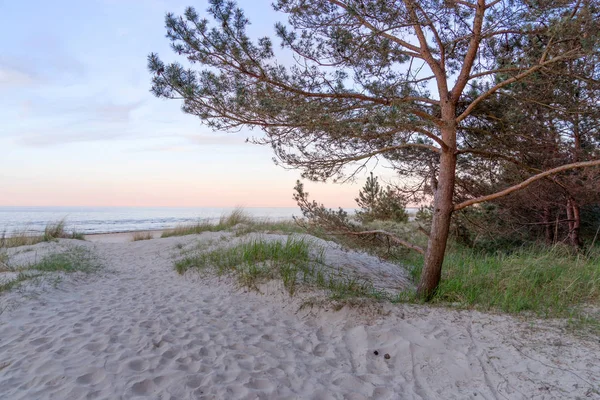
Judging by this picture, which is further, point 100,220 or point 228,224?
point 100,220

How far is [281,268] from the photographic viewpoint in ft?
21.1

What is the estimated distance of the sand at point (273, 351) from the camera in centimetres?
319

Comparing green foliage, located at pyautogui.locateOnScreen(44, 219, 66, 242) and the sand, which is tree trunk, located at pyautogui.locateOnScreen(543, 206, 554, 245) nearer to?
the sand

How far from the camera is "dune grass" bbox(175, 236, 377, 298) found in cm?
583

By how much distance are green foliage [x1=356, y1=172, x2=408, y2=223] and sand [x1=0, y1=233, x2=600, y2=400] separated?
3813 mm

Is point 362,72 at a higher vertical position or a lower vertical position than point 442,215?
higher

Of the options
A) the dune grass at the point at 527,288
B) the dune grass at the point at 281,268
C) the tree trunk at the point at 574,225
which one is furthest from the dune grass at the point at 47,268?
the tree trunk at the point at 574,225

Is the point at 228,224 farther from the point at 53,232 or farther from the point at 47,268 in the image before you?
the point at 47,268

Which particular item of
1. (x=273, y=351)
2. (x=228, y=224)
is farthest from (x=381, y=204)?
(x=228, y=224)

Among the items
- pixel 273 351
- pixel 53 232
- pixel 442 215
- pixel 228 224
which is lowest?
pixel 273 351

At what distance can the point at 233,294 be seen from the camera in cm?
613

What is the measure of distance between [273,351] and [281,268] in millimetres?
2424

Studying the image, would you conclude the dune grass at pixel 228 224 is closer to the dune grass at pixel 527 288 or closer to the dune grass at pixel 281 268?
the dune grass at pixel 281 268

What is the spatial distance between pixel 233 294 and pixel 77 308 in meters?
2.26
